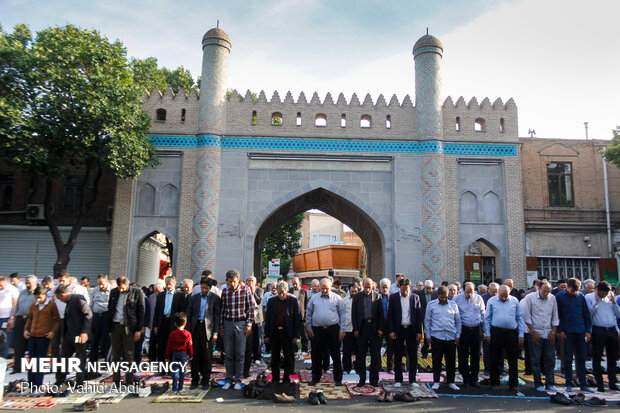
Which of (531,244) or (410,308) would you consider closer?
(410,308)

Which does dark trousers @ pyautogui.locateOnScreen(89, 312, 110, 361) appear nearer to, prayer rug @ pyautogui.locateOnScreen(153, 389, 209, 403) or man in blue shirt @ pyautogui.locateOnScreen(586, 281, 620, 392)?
prayer rug @ pyautogui.locateOnScreen(153, 389, 209, 403)

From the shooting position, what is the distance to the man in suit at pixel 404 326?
7.53 m

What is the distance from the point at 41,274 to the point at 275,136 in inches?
394

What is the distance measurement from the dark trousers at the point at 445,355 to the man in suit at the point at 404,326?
298 mm

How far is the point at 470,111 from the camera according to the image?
16.3 metres

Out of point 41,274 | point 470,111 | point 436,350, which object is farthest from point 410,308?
point 41,274

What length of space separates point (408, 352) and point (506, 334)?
1541mm

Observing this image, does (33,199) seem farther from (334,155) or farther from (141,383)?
(141,383)

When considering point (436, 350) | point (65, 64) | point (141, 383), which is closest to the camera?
point (141, 383)

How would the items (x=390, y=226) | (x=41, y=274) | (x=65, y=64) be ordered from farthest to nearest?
(x=41, y=274)
(x=390, y=226)
(x=65, y=64)

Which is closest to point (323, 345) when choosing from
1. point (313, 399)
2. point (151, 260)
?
point (313, 399)

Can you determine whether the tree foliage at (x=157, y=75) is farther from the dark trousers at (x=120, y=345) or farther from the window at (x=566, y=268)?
the window at (x=566, y=268)

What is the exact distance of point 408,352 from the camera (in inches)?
300

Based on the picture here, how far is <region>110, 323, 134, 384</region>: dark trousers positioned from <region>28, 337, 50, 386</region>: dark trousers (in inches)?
36.8
